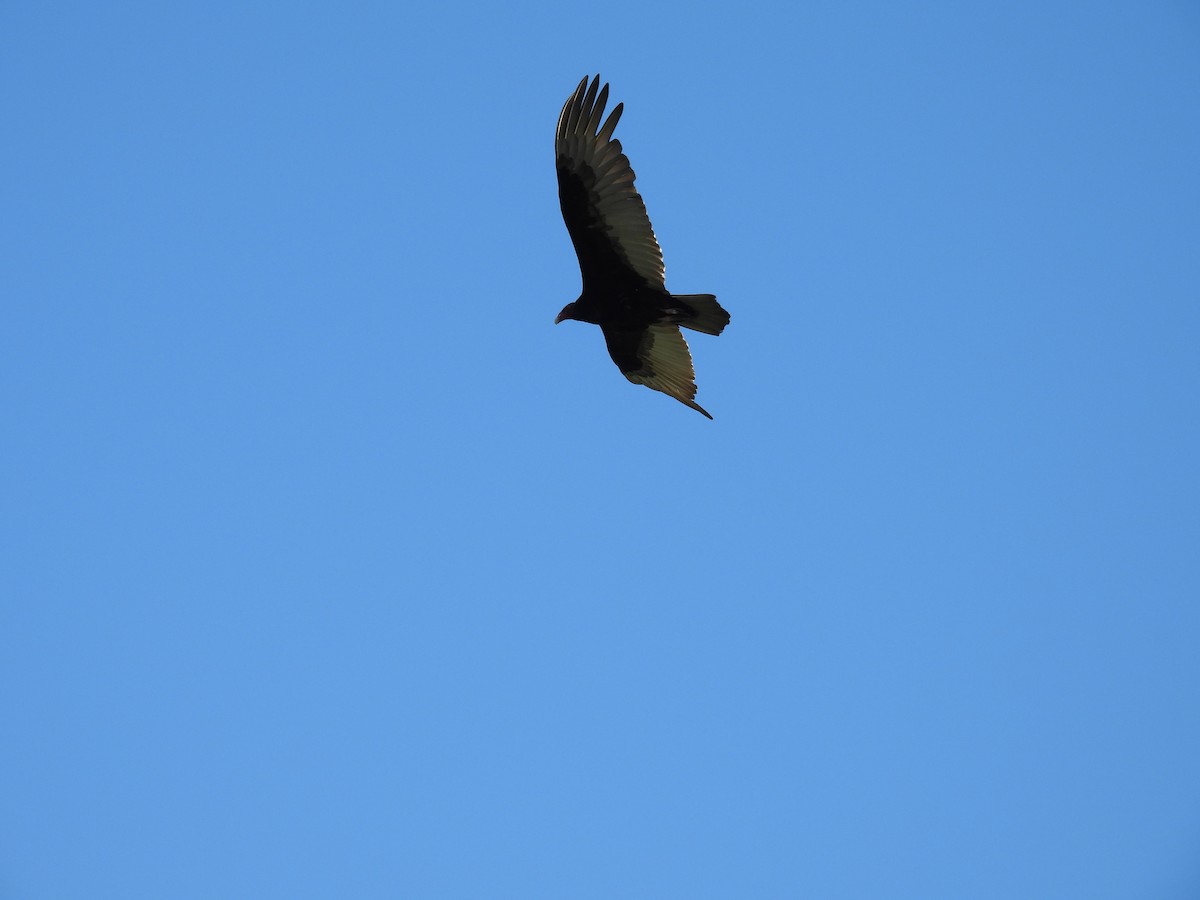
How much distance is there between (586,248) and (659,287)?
0.79 m

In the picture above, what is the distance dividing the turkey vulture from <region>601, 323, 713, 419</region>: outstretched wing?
0.01 m

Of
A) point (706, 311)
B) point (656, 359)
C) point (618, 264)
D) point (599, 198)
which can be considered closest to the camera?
point (599, 198)

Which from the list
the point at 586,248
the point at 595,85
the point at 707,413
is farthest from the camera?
the point at 707,413

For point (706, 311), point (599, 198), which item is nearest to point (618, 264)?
point (599, 198)

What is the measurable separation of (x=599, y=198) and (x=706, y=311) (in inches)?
57.1

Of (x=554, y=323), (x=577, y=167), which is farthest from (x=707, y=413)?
(x=577, y=167)

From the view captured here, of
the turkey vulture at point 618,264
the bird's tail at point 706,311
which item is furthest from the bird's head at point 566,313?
the bird's tail at point 706,311

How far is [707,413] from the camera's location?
11602 mm

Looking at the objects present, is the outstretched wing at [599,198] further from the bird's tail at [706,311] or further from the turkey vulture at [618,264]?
the bird's tail at [706,311]

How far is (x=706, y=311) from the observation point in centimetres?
1059

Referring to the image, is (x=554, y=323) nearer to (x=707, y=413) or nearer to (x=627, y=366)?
(x=627, y=366)

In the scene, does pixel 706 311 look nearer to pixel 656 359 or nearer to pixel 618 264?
pixel 618 264

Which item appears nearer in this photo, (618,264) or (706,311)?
(706,311)

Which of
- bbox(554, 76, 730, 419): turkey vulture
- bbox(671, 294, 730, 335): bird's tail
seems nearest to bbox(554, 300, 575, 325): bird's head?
bbox(554, 76, 730, 419): turkey vulture
